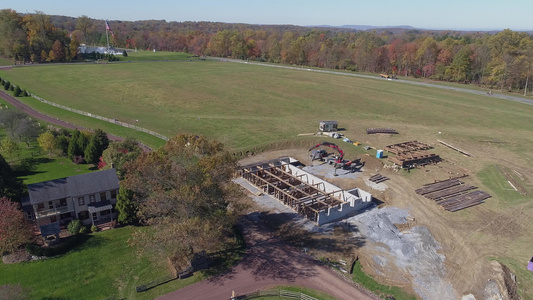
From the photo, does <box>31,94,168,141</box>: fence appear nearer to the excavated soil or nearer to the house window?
the house window

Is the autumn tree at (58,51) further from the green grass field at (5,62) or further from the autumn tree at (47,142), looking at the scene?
the autumn tree at (47,142)

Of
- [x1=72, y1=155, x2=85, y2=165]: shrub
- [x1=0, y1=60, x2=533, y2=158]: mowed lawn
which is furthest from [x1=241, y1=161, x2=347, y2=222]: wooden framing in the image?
[x1=72, y1=155, x2=85, y2=165]: shrub

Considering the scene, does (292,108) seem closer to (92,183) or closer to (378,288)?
(92,183)

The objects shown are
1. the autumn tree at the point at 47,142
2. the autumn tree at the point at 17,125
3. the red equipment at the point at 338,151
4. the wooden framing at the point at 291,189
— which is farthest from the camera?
the autumn tree at the point at 17,125

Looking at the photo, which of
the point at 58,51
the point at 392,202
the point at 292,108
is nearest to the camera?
the point at 392,202

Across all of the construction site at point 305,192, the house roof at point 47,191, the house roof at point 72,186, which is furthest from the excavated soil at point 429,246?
the house roof at point 47,191

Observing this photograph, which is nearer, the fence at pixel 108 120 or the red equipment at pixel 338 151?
the red equipment at pixel 338 151

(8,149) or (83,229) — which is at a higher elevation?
(8,149)

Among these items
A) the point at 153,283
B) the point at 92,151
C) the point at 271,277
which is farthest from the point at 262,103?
the point at 153,283
